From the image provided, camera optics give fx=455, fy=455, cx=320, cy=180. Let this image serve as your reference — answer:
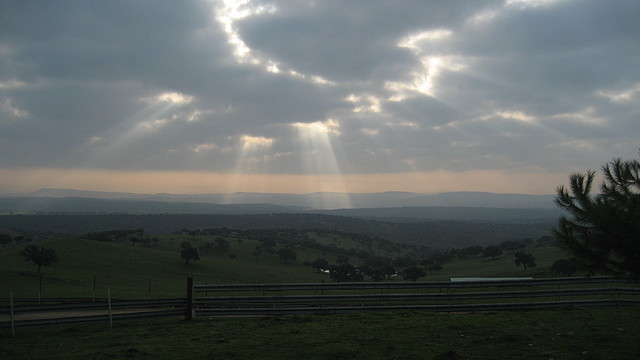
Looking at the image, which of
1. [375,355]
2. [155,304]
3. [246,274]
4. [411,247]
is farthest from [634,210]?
[411,247]

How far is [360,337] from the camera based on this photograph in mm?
11500

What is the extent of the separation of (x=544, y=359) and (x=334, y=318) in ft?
22.0

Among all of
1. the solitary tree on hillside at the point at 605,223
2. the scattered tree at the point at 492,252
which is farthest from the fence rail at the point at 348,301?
the scattered tree at the point at 492,252

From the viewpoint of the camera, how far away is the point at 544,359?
9.14 meters

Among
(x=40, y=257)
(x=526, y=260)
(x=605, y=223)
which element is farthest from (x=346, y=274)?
(x=605, y=223)

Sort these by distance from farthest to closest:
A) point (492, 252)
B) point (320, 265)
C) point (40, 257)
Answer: point (492, 252), point (320, 265), point (40, 257)

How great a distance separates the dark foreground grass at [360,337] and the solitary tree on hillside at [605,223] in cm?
192

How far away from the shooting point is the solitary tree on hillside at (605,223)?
29.4ft

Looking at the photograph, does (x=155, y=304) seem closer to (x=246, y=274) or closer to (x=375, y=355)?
(x=375, y=355)

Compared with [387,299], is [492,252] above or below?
below

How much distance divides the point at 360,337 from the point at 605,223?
20.0ft

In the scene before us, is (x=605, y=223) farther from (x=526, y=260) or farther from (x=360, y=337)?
(x=526, y=260)

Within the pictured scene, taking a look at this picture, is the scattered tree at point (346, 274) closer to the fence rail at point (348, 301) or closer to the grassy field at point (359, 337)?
the fence rail at point (348, 301)

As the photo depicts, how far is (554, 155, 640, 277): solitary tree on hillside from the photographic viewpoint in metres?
8.97
